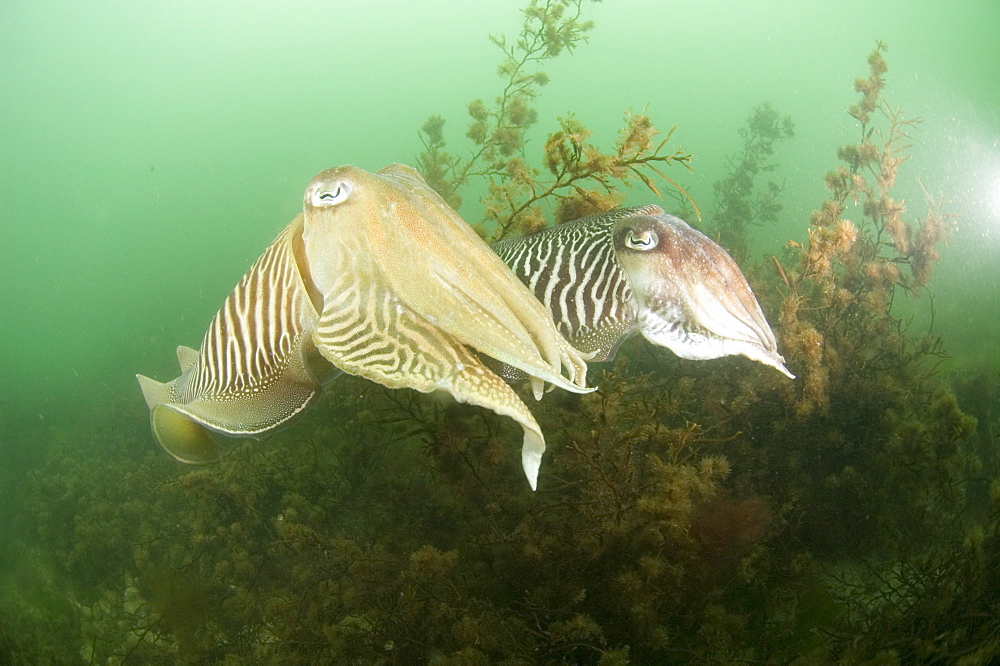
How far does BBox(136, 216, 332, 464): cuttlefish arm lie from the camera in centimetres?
208

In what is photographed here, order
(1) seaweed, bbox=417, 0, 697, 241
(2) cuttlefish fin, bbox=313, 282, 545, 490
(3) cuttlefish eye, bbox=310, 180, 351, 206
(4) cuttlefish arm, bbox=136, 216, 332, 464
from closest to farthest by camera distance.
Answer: (2) cuttlefish fin, bbox=313, 282, 545, 490 → (3) cuttlefish eye, bbox=310, 180, 351, 206 → (4) cuttlefish arm, bbox=136, 216, 332, 464 → (1) seaweed, bbox=417, 0, 697, 241

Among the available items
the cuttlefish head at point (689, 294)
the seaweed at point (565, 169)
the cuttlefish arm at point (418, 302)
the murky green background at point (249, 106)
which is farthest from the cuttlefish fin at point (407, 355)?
the murky green background at point (249, 106)

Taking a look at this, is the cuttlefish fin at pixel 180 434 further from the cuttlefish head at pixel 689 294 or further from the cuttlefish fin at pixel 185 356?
the cuttlefish head at pixel 689 294

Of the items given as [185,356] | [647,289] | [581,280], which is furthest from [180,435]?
[647,289]

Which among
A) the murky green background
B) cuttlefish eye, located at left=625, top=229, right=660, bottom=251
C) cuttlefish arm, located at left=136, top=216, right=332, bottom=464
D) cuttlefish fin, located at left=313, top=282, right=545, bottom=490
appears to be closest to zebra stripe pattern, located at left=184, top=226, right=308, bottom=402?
cuttlefish arm, located at left=136, top=216, right=332, bottom=464

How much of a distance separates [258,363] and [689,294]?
2077 millimetres

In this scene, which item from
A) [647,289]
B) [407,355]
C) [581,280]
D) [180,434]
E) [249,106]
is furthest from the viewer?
[249,106]

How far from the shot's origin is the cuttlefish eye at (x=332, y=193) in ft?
6.34

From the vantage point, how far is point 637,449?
424 centimetres

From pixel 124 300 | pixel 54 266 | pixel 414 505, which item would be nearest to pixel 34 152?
pixel 54 266

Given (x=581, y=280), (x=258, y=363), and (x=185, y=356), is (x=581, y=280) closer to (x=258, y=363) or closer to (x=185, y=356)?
(x=258, y=363)

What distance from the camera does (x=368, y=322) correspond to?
178 cm

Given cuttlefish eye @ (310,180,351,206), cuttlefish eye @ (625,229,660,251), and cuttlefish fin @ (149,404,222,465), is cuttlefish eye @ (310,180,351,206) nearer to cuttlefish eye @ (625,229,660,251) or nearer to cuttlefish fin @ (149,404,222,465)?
cuttlefish fin @ (149,404,222,465)

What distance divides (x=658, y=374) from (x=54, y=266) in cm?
7857
